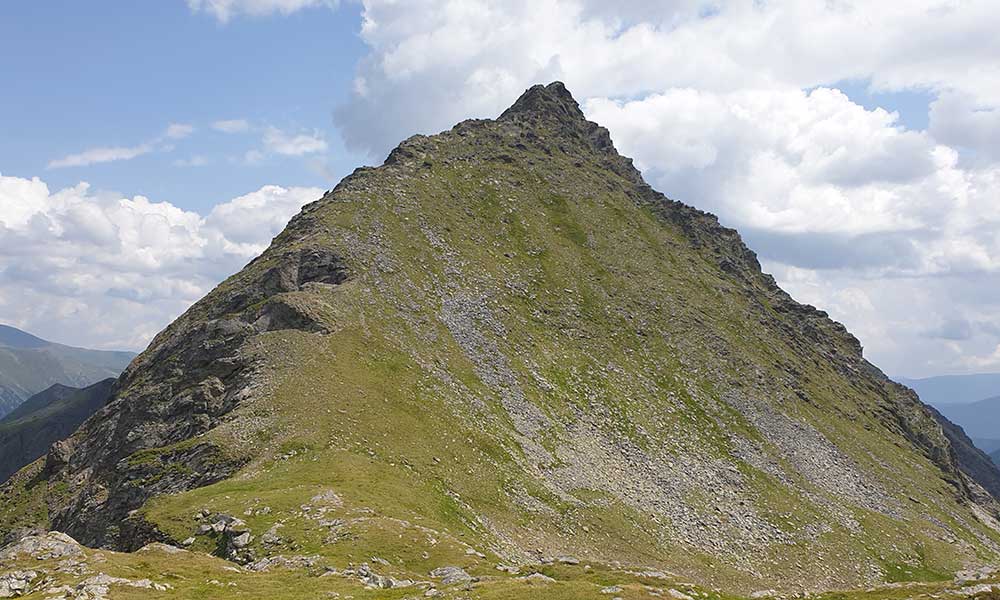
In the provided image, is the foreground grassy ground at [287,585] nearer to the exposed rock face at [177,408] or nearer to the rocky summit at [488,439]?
the rocky summit at [488,439]

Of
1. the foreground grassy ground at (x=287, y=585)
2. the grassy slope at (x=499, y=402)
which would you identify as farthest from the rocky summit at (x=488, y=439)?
the grassy slope at (x=499, y=402)

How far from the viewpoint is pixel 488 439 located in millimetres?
78625

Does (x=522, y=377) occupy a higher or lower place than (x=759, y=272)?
lower

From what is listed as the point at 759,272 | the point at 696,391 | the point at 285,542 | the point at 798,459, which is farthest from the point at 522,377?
the point at 759,272

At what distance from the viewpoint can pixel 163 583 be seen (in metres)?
37.4

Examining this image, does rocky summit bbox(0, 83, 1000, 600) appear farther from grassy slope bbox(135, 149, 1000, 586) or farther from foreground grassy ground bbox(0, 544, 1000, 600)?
grassy slope bbox(135, 149, 1000, 586)

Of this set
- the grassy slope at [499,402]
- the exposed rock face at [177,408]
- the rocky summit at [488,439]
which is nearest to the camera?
the rocky summit at [488,439]

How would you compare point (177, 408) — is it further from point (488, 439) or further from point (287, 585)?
point (287, 585)

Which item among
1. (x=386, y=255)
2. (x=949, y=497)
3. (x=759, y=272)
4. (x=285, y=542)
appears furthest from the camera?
(x=759, y=272)

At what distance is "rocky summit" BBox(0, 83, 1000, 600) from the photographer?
4597 cm

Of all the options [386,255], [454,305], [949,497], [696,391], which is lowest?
[949,497]

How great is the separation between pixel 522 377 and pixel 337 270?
36.6 meters

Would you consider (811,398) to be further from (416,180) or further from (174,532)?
(174,532)

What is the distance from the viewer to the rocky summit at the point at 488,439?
4597 centimetres
